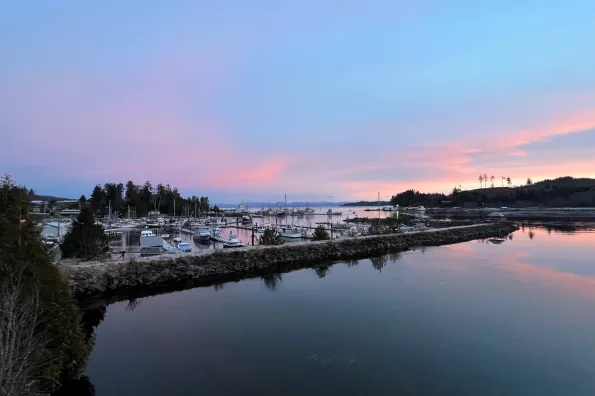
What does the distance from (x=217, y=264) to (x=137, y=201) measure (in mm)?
69784

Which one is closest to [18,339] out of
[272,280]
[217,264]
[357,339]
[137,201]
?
[357,339]

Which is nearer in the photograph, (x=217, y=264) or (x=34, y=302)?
(x=34, y=302)

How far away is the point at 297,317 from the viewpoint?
12172 mm

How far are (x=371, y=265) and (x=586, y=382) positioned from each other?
51.8 ft

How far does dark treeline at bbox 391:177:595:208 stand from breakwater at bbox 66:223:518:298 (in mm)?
91023

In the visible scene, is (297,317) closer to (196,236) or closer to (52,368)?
(52,368)

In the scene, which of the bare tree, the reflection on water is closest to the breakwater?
the reflection on water

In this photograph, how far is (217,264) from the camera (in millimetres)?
20656

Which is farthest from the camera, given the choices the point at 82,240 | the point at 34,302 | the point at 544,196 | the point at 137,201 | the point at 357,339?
the point at 544,196

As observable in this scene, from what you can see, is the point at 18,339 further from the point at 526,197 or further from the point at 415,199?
the point at 415,199

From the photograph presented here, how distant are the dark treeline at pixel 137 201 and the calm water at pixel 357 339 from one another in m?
65.2

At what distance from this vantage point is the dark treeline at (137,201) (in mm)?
80750

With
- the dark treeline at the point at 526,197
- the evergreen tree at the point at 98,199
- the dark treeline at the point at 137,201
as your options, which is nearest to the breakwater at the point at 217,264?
the dark treeline at the point at 137,201

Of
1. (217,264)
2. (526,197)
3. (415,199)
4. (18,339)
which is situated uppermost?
(415,199)
